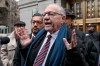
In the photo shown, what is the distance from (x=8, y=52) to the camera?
6.11m

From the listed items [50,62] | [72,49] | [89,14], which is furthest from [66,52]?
[89,14]

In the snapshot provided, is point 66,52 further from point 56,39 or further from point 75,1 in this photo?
point 75,1

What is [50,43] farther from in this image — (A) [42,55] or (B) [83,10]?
(B) [83,10]

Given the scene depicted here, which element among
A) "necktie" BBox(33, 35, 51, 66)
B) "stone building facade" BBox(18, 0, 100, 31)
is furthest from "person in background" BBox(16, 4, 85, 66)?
"stone building facade" BBox(18, 0, 100, 31)

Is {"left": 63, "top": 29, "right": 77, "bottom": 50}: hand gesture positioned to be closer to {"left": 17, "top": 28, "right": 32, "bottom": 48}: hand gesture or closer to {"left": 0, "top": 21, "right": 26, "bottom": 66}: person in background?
{"left": 17, "top": 28, "right": 32, "bottom": 48}: hand gesture

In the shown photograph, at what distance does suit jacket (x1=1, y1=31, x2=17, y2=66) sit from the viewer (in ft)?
19.9

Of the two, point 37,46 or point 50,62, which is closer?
point 50,62

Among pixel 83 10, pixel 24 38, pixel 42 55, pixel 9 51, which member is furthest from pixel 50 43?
pixel 83 10

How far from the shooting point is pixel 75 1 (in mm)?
15633

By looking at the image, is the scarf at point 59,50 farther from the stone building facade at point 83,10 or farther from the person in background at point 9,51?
the stone building facade at point 83,10

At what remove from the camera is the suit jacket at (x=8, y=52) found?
19.9 feet

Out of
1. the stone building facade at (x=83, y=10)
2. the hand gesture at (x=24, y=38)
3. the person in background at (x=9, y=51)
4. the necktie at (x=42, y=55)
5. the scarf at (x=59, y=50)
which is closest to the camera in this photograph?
the scarf at (x=59, y=50)

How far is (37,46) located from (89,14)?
36.0 ft

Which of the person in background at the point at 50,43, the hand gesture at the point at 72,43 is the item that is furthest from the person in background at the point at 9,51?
the hand gesture at the point at 72,43
